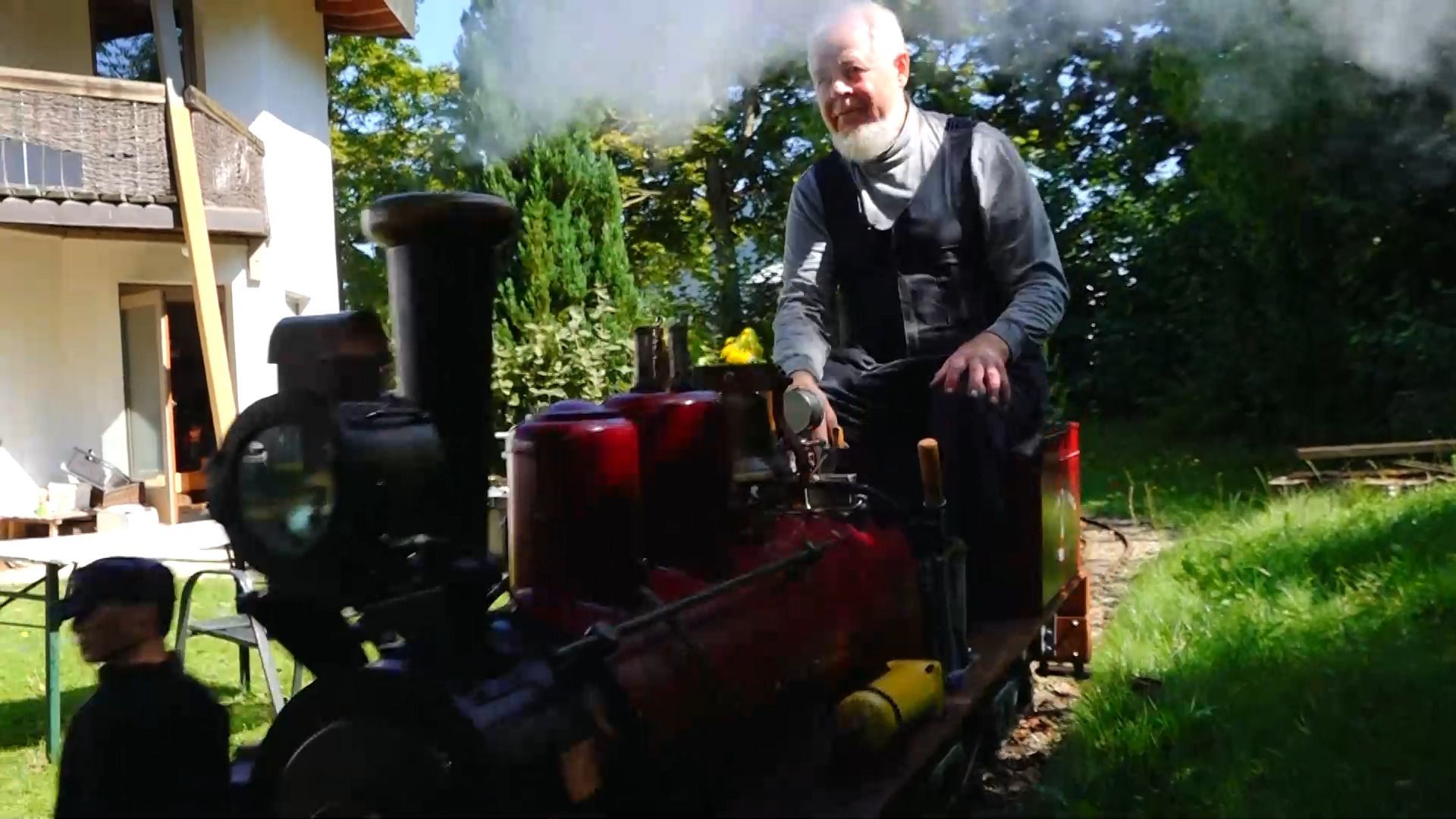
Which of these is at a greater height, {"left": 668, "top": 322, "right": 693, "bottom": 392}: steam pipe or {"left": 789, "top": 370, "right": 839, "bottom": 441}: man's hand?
{"left": 668, "top": 322, "right": 693, "bottom": 392}: steam pipe

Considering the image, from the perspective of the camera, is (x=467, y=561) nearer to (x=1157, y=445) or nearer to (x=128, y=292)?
(x=128, y=292)

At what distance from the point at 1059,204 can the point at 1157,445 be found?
3907 mm

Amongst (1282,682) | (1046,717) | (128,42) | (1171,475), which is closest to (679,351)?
(1046,717)

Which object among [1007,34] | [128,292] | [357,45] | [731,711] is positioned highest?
[357,45]

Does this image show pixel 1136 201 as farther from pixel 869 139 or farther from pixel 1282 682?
pixel 869 139

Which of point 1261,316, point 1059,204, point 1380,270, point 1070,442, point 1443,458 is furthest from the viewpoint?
point 1059,204

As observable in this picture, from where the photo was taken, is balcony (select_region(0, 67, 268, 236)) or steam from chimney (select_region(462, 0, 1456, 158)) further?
balcony (select_region(0, 67, 268, 236))

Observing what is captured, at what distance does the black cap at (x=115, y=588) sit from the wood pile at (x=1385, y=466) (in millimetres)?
7917

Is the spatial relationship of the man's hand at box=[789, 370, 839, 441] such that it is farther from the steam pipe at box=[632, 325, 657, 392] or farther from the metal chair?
the metal chair

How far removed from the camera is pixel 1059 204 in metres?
17.0

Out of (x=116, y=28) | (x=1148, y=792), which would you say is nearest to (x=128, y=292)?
(x=116, y=28)

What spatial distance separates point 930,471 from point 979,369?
313 mm

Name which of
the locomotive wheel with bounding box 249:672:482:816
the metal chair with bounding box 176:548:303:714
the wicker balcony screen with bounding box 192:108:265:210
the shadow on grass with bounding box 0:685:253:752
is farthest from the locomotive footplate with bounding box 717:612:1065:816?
the wicker balcony screen with bounding box 192:108:265:210

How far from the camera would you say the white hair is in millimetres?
3605
